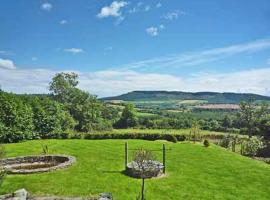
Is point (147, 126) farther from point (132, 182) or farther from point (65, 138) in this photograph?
point (132, 182)

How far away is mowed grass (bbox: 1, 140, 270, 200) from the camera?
75.8ft

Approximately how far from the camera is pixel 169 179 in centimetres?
2653

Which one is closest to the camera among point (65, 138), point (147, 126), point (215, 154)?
point (215, 154)

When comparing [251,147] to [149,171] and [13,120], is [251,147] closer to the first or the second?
[149,171]

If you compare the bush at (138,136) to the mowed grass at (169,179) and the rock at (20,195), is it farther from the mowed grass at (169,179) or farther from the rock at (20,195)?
the rock at (20,195)

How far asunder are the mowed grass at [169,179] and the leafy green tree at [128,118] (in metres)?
63.1

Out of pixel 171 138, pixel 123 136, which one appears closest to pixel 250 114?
pixel 171 138

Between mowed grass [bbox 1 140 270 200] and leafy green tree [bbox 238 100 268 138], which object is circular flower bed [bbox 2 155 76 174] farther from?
Result: leafy green tree [bbox 238 100 268 138]

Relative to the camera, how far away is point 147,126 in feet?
328

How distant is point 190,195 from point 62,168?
470 inches

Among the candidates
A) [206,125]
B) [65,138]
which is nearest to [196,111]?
[206,125]

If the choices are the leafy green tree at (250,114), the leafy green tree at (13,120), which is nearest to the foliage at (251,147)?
the leafy green tree at (13,120)

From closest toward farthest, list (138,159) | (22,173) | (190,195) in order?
(190,195), (138,159), (22,173)

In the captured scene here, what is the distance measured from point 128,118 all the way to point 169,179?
246ft
